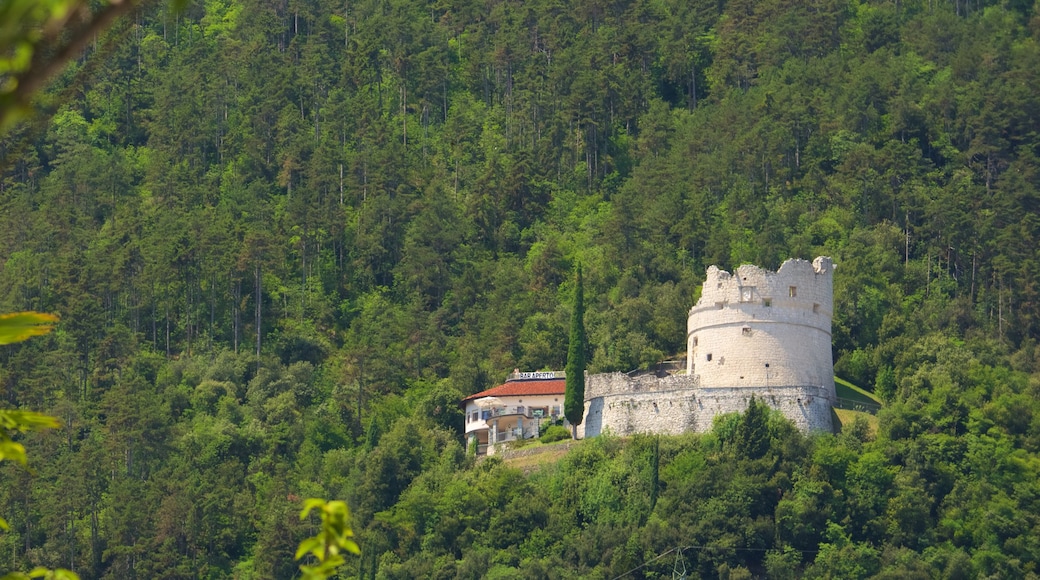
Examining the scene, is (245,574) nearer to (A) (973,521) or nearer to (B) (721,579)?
(B) (721,579)

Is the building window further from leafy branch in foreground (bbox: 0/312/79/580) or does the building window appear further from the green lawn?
leafy branch in foreground (bbox: 0/312/79/580)

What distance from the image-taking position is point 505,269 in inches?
3226

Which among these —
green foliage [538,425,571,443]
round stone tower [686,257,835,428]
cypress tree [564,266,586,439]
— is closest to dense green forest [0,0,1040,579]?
cypress tree [564,266,586,439]

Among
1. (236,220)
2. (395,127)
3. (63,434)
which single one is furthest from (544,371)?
(395,127)

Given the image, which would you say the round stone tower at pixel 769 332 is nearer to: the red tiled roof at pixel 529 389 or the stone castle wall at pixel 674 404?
the stone castle wall at pixel 674 404

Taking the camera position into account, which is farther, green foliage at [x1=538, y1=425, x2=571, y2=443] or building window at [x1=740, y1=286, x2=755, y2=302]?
green foliage at [x1=538, y1=425, x2=571, y2=443]

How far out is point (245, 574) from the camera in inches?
2416

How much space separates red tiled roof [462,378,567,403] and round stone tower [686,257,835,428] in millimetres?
6628

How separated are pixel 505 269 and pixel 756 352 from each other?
1124 inches

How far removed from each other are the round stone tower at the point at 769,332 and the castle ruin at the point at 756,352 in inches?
1.2

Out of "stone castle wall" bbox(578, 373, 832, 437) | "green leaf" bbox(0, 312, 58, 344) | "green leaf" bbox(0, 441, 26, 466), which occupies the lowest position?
"stone castle wall" bbox(578, 373, 832, 437)

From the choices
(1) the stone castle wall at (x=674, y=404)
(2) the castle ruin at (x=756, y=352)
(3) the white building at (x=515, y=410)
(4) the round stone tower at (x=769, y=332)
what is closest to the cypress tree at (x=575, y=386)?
(1) the stone castle wall at (x=674, y=404)

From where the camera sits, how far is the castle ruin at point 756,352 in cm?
5456

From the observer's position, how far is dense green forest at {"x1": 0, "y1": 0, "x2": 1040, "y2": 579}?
53812 mm
